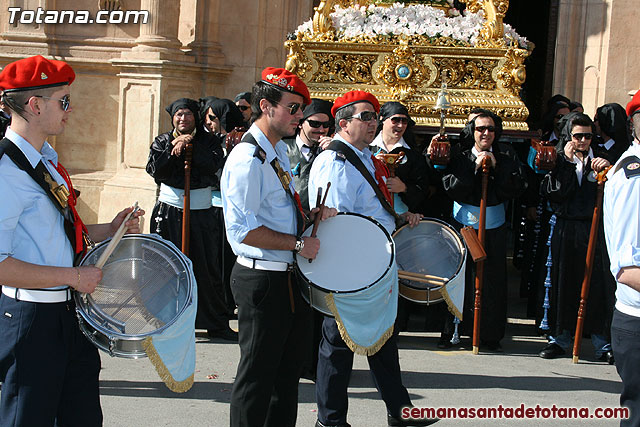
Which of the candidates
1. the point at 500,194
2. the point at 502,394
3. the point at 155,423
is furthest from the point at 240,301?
the point at 500,194

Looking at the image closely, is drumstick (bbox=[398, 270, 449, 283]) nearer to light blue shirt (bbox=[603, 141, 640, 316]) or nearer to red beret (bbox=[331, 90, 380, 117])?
red beret (bbox=[331, 90, 380, 117])

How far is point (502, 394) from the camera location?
230 inches

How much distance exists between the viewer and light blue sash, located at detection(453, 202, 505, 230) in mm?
7047

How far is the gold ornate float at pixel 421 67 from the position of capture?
28.8ft

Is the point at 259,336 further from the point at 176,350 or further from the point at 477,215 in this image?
the point at 477,215

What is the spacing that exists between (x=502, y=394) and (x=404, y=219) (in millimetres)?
1393

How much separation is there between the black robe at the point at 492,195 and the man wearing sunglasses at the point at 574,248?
283 millimetres

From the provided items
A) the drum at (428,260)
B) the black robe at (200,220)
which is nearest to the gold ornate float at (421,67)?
the black robe at (200,220)

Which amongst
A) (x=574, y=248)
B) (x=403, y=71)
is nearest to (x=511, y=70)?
(x=403, y=71)

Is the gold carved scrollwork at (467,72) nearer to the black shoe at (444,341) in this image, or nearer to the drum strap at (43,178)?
the black shoe at (444,341)

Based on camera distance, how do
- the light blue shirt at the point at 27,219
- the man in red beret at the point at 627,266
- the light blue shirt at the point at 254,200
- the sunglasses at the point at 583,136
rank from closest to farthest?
the light blue shirt at the point at 27,219 → the man in red beret at the point at 627,266 → the light blue shirt at the point at 254,200 → the sunglasses at the point at 583,136

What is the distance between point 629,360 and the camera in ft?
11.9

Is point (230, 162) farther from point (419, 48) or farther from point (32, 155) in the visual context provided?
point (419, 48)

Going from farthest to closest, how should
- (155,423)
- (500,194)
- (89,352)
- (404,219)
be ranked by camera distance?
1. (500,194)
2. (404,219)
3. (155,423)
4. (89,352)
